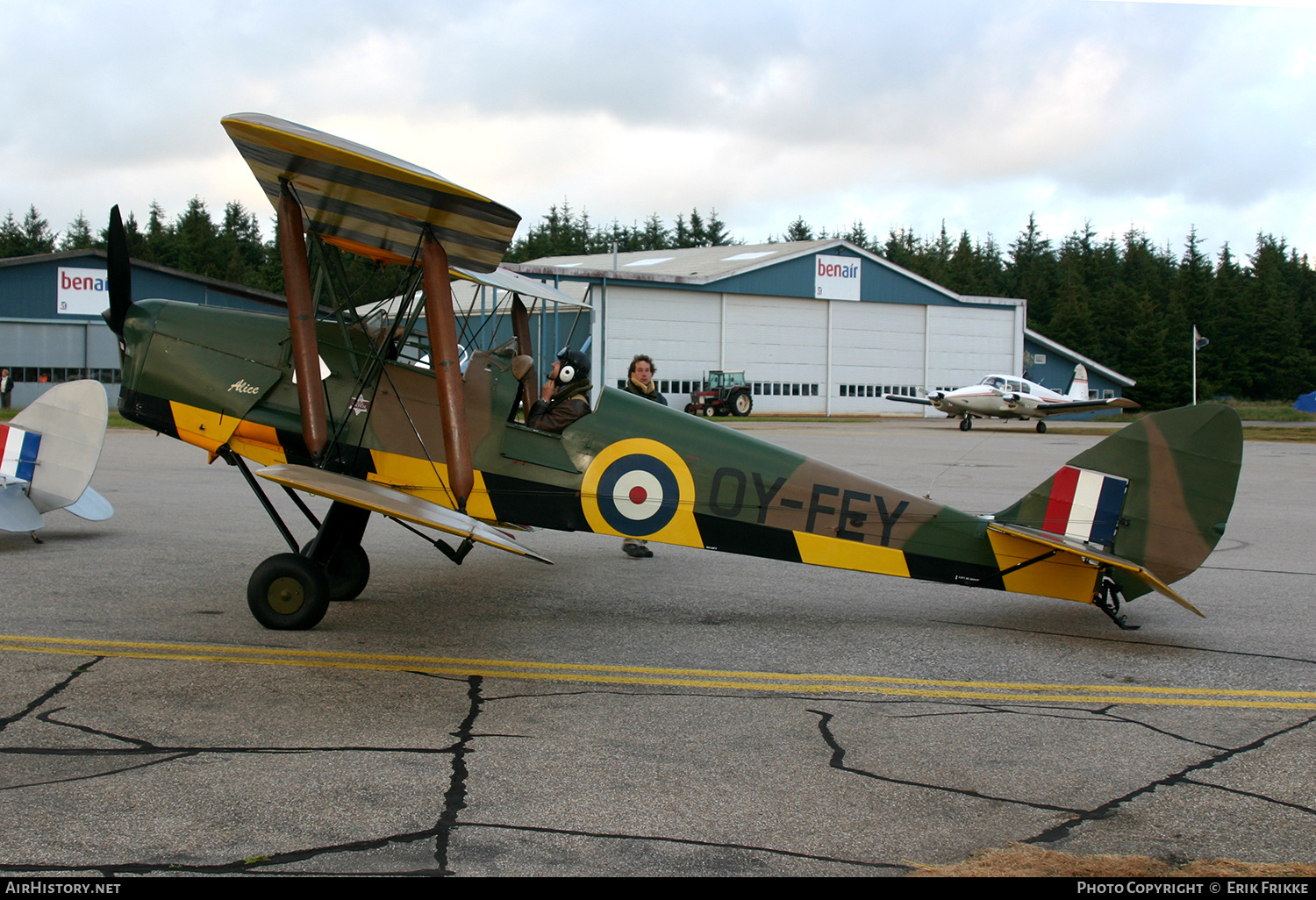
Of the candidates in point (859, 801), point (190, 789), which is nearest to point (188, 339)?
point (190, 789)

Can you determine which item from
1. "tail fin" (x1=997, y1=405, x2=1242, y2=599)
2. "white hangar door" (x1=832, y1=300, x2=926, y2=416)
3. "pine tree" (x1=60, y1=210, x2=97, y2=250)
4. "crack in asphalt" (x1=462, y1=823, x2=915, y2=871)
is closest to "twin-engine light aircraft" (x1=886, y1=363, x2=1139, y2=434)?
"white hangar door" (x1=832, y1=300, x2=926, y2=416)

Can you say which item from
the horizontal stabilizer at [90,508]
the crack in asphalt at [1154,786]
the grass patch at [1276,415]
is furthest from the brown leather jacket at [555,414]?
the grass patch at [1276,415]

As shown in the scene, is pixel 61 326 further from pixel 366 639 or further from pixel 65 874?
pixel 65 874

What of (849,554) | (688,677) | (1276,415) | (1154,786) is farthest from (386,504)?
(1276,415)

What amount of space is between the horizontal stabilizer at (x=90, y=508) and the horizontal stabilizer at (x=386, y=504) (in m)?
5.41

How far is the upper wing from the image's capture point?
5184 millimetres

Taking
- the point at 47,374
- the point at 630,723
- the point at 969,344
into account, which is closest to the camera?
the point at 630,723

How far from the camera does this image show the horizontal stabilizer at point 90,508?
981 centimetres

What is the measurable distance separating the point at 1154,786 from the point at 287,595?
4.84 metres

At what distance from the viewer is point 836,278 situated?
53000mm

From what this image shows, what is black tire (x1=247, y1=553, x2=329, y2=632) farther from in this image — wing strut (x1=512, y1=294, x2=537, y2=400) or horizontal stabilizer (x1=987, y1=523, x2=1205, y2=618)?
horizontal stabilizer (x1=987, y1=523, x2=1205, y2=618)

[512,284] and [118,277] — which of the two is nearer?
[118,277]

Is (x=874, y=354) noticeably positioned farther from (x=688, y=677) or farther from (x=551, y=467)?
(x=688, y=677)

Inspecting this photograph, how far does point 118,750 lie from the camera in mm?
4070
